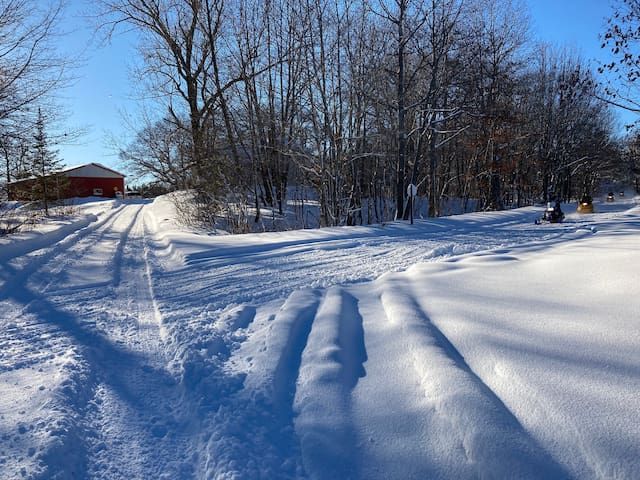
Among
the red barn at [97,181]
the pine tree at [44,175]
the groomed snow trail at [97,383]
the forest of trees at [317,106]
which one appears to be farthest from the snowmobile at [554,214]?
the red barn at [97,181]

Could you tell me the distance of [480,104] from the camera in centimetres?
2091

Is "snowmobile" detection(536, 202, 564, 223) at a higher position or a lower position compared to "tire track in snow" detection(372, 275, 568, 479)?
higher

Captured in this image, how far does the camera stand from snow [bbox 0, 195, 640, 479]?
5.83 feet

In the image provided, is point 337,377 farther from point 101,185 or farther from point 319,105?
point 101,185

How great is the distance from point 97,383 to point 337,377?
1.85 meters

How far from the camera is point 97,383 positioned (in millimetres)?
2695

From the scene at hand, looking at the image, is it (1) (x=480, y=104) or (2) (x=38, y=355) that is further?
(1) (x=480, y=104)

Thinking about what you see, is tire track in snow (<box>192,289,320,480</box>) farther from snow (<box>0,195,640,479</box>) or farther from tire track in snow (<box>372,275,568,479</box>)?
tire track in snow (<box>372,275,568,479</box>)

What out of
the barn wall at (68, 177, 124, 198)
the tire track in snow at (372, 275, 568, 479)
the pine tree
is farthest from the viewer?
the barn wall at (68, 177, 124, 198)

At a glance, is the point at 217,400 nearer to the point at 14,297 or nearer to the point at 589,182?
the point at 14,297

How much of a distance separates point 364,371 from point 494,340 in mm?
1048

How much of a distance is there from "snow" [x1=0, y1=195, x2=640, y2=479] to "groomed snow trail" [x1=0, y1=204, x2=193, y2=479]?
0.01 metres

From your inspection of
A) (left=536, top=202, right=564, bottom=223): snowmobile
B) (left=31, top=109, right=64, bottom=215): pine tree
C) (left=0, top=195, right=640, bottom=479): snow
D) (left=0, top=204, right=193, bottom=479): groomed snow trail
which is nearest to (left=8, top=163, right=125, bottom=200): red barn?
(left=31, top=109, right=64, bottom=215): pine tree

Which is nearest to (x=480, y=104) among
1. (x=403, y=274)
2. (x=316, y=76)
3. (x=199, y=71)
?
(x=316, y=76)
